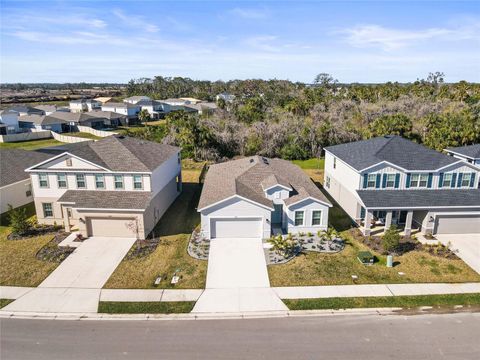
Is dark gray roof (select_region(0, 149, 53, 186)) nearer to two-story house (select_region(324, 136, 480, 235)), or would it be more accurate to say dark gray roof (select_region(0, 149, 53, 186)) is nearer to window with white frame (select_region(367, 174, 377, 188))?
two-story house (select_region(324, 136, 480, 235))

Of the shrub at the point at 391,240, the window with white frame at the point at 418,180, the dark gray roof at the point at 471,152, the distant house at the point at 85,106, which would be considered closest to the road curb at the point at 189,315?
the shrub at the point at 391,240

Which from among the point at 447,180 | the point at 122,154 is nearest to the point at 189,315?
the point at 122,154

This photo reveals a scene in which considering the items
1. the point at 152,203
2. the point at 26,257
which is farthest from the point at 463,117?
the point at 26,257

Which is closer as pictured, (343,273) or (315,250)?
(343,273)

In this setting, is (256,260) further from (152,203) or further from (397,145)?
(397,145)

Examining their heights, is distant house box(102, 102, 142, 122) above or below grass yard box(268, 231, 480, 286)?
above

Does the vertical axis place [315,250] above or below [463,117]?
below

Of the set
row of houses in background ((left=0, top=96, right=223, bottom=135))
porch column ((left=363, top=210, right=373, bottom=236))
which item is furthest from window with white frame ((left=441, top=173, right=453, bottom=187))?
row of houses in background ((left=0, top=96, right=223, bottom=135))
